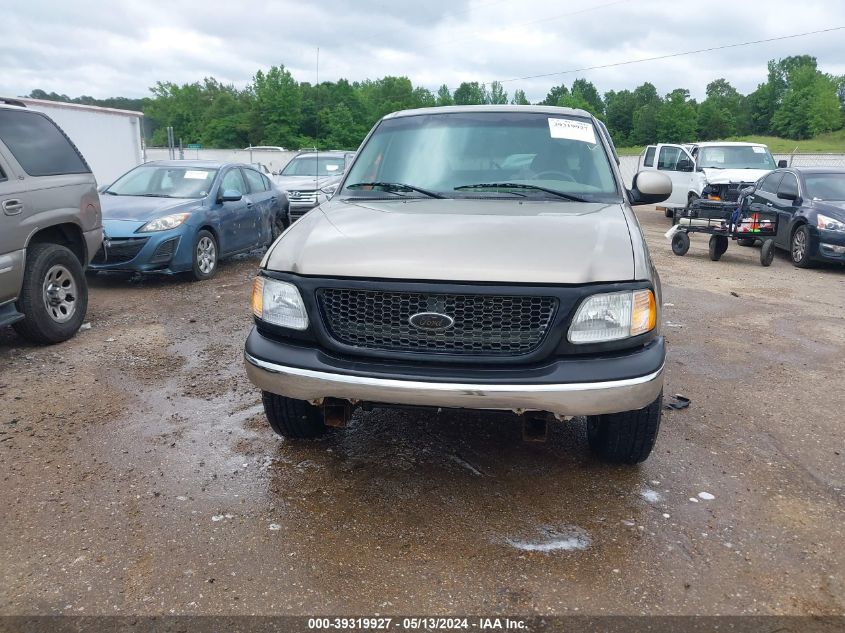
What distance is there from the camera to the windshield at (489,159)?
156 inches

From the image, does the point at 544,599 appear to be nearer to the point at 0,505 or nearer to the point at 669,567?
the point at 669,567

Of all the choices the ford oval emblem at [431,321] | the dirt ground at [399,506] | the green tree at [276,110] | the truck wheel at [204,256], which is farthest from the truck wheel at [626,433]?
the green tree at [276,110]

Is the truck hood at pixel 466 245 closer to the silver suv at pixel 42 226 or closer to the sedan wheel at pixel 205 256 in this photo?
the silver suv at pixel 42 226

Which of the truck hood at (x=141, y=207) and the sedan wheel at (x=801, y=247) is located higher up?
the truck hood at (x=141, y=207)

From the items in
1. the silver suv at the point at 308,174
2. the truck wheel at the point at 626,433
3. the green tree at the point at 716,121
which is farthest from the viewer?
the green tree at the point at 716,121

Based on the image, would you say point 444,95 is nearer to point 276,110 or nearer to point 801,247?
point 276,110

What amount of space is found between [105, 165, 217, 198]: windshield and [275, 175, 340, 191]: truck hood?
4587 millimetres

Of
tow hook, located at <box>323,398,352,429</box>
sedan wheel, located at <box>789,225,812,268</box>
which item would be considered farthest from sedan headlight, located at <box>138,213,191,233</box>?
sedan wheel, located at <box>789,225,812,268</box>

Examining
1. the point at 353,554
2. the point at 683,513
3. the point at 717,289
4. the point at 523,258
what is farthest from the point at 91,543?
the point at 717,289

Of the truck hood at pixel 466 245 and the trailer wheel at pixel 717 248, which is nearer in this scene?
the truck hood at pixel 466 245

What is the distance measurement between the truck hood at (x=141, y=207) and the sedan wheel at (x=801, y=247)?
9113mm

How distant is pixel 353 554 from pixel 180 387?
257cm

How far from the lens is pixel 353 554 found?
2.87m

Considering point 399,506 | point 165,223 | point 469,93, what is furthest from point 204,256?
point 469,93
